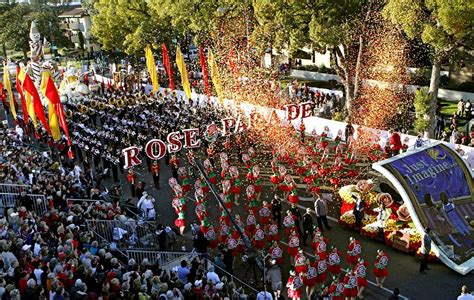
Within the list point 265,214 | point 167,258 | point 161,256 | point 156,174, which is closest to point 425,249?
point 265,214

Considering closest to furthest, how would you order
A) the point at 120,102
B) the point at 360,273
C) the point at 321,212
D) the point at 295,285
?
the point at 295,285
the point at 360,273
the point at 321,212
the point at 120,102

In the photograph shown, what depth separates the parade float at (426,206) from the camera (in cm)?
1353

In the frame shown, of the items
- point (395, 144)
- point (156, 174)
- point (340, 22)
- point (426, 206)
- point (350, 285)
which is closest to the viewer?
point (350, 285)

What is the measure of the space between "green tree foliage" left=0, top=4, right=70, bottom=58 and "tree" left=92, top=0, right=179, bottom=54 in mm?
20682

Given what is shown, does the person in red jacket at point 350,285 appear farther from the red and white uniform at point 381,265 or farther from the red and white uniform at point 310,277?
the red and white uniform at point 381,265

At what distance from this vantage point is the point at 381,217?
1451cm

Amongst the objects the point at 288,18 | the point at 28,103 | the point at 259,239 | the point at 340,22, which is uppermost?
the point at 288,18

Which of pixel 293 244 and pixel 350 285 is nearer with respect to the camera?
pixel 350 285

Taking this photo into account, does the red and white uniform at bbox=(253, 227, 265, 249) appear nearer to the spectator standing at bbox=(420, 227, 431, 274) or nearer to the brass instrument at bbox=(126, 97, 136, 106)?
the spectator standing at bbox=(420, 227, 431, 274)

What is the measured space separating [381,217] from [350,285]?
150 inches

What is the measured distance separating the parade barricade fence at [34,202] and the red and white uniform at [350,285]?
830 centimetres

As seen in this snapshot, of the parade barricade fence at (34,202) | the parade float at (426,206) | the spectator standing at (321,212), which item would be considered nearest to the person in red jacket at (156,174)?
the parade barricade fence at (34,202)

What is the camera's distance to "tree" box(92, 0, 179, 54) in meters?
36.6

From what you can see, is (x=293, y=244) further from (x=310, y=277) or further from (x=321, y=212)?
(x=321, y=212)
